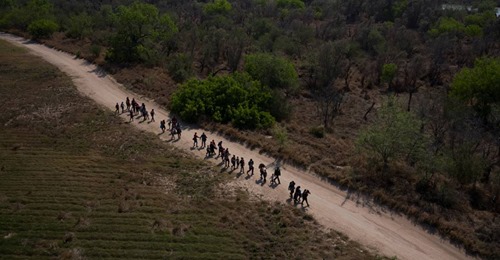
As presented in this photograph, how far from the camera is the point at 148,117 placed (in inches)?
1869

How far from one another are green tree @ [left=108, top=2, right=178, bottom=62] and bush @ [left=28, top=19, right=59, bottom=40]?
2149 centimetres

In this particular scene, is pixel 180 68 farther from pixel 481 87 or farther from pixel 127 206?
pixel 481 87

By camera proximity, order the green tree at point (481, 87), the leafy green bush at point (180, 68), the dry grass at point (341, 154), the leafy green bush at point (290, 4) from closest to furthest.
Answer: the dry grass at point (341, 154) → the green tree at point (481, 87) → the leafy green bush at point (180, 68) → the leafy green bush at point (290, 4)

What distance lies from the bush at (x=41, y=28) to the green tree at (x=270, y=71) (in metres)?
45.8

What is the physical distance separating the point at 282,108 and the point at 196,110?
10117 mm

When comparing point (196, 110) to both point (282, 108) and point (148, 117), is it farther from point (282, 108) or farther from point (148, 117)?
point (282, 108)

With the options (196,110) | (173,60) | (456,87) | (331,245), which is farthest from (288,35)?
(331,245)

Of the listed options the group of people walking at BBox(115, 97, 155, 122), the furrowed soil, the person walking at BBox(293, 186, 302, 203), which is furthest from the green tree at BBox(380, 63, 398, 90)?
the person walking at BBox(293, 186, 302, 203)

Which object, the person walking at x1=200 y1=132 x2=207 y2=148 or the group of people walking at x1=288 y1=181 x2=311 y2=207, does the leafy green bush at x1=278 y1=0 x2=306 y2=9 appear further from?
the group of people walking at x1=288 y1=181 x2=311 y2=207

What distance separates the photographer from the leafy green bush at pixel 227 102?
46.0 meters

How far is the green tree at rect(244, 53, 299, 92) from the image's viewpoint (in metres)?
54.7

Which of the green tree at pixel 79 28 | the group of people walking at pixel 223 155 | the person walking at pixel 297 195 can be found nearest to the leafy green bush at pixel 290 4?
the green tree at pixel 79 28

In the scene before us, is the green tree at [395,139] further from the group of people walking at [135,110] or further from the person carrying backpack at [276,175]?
the group of people walking at [135,110]

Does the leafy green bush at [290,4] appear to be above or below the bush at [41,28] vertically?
above
